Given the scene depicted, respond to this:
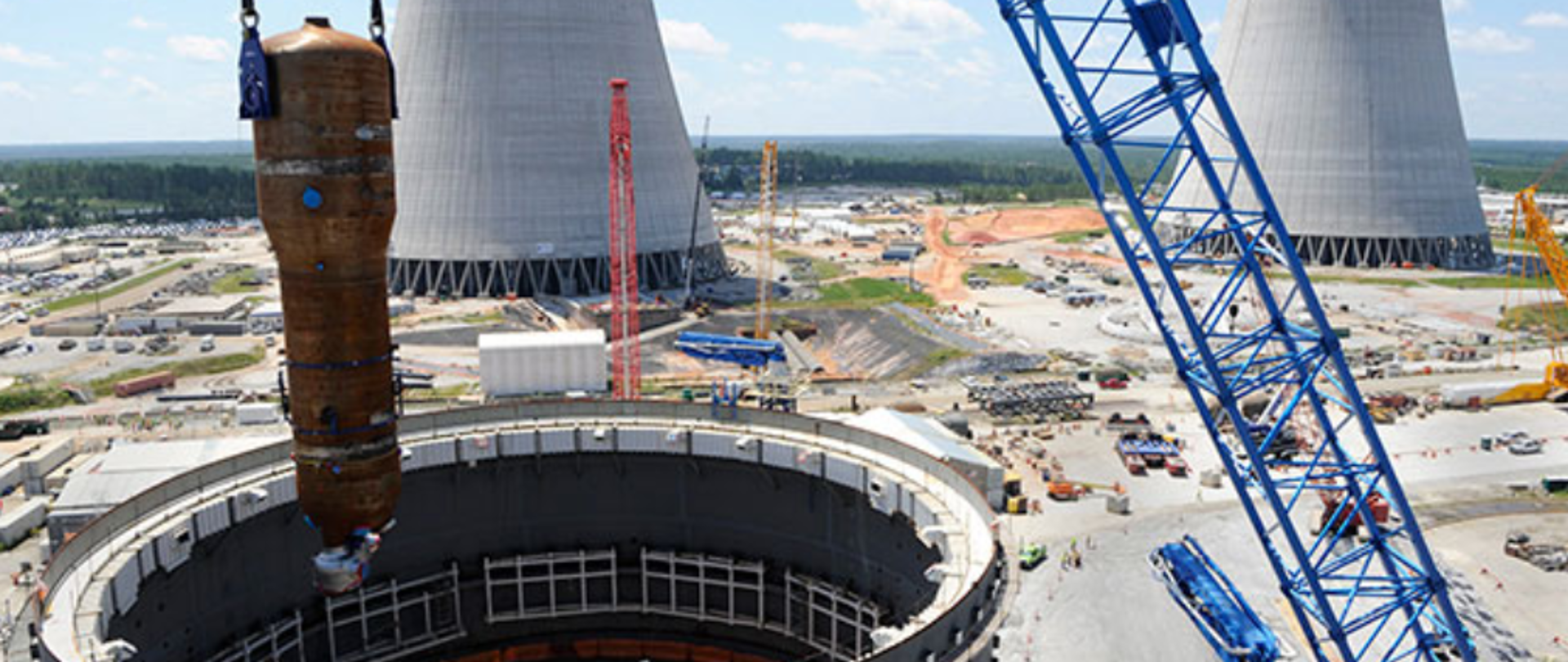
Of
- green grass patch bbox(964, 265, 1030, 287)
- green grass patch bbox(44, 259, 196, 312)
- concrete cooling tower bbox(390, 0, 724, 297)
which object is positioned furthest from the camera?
green grass patch bbox(964, 265, 1030, 287)

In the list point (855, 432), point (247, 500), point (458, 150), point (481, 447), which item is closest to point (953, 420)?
point (855, 432)

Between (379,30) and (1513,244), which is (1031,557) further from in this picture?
(1513,244)

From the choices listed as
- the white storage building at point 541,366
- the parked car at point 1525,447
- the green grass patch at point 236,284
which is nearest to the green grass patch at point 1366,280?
the parked car at point 1525,447

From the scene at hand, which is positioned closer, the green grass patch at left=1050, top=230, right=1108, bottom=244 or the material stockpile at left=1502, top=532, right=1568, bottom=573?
the material stockpile at left=1502, top=532, right=1568, bottom=573

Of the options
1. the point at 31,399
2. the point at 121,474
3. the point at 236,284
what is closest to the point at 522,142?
the point at 31,399

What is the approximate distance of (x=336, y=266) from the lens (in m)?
25.2

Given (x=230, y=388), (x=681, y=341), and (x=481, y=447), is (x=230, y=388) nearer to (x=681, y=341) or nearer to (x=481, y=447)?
(x=681, y=341)

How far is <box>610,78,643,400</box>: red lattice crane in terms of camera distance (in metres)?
77.3

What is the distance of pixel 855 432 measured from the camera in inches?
1460

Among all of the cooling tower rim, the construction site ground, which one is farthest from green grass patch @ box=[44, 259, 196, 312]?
the construction site ground

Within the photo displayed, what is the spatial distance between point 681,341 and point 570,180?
25.8 m

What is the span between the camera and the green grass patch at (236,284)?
414 ft

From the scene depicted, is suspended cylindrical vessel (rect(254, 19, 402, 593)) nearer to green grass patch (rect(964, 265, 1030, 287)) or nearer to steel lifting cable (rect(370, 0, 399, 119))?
steel lifting cable (rect(370, 0, 399, 119))

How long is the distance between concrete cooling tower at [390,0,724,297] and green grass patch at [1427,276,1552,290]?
3728 inches
